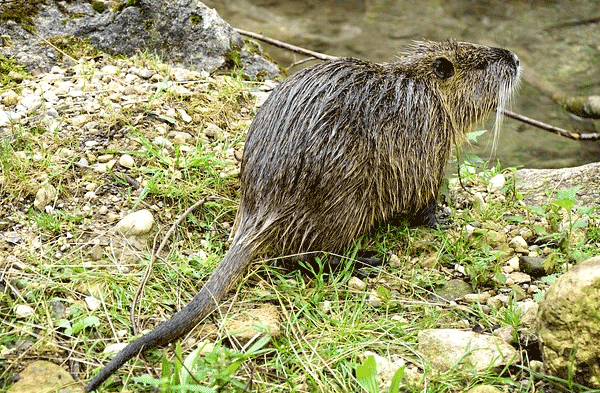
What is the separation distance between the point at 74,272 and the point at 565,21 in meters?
6.22

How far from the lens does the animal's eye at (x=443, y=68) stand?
2941mm

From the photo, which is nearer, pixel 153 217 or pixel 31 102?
pixel 153 217

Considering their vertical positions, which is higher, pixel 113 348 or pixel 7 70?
pixel 7 70

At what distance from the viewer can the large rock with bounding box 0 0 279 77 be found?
149 inches

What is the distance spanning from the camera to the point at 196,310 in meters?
2.21

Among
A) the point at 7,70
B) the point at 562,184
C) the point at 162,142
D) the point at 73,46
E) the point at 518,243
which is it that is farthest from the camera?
the point at 73,46

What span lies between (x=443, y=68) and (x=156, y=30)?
179cm

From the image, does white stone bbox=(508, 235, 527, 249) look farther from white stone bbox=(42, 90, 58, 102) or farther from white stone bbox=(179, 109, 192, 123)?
white stone bbox=(42, 90, 58, 102)

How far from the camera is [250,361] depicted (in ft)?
7.03

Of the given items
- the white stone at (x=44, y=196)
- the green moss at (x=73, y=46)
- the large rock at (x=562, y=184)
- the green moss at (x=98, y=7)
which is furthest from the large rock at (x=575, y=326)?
the green moss at (x=98, y=7)

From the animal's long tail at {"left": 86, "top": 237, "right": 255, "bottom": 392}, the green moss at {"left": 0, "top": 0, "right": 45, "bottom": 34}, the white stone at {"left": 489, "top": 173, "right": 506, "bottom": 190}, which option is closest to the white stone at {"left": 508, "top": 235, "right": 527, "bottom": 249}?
the white stone at {"left": 489, "top": 173, "right": 506, "bottom": 190}

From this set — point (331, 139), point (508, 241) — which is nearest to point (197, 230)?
point (331, 139)

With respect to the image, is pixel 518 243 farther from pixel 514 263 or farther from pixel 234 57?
pixel 234 57

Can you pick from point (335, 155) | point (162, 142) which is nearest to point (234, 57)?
point (162, 142)
